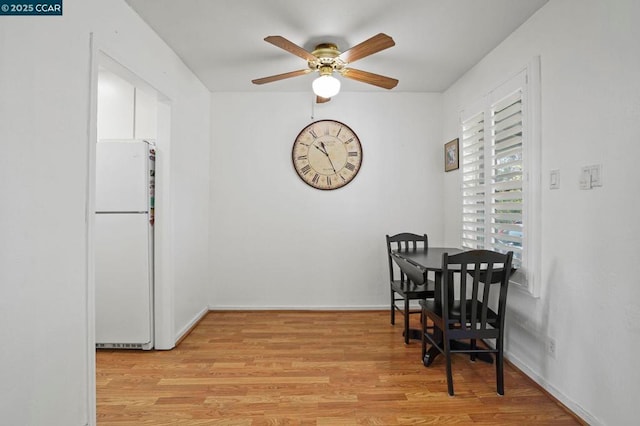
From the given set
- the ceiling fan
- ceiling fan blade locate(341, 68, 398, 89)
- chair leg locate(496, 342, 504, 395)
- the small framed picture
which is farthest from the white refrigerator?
the small framed picture

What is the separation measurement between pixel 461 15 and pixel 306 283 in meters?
2.82

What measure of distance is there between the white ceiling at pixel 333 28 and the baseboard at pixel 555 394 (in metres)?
2.39

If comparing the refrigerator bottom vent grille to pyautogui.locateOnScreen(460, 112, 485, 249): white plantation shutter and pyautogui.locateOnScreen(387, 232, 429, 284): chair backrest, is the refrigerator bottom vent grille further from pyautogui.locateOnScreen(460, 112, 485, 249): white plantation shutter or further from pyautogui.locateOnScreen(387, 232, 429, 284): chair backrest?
pyautogui.locateOnScreen(460, 112, 485, 249): white plantation shutter

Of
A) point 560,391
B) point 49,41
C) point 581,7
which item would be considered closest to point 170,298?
point 49,41

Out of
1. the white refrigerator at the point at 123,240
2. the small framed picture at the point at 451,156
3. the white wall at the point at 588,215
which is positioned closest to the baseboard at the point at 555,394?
the white wall at the point at 588,215

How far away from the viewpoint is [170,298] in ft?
8.93

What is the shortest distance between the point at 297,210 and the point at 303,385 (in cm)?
192

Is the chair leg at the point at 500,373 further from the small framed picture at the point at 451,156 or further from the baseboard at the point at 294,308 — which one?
the small framed picture at the point at 451,156

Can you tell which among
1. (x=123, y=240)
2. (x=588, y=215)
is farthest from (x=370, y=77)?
(x=123, y=240)

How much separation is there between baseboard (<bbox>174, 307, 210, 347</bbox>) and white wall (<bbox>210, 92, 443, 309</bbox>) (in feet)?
0.71

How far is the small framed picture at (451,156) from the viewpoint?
3.33m

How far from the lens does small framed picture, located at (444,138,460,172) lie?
3332 mm

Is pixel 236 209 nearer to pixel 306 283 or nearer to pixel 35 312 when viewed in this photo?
pixel 306 283

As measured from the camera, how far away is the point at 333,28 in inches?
91.7
